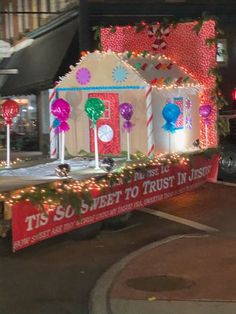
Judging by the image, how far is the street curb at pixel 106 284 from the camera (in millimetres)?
5788

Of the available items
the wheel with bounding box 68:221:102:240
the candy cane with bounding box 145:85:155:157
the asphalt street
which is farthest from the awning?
the wheel with bounding box 68:221:102:240

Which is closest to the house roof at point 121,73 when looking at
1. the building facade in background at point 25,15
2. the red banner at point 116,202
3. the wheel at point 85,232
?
the red banner at point 116,202

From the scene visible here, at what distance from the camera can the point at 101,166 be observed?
9453mm

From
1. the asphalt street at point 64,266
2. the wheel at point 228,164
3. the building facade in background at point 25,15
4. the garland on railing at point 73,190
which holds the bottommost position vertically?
the asphalt street at point 64,266

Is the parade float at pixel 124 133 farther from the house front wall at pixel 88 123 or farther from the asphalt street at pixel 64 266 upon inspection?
the asphalt street at pixel 64 266

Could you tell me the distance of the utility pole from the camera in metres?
14.8

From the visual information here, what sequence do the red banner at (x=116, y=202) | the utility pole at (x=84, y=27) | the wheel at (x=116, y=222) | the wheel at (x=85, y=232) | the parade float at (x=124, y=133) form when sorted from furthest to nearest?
the utility pole at (x=84, y=27), the wheel at (x=116, y=222), the wheel at (x=85, y=232), the parade float at (x=124, y=133), the red banner at (x=116, y=202)

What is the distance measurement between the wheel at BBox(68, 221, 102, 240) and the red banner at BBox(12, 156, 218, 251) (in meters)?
0.36

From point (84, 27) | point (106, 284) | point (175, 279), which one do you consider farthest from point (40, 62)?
point (175, 279)

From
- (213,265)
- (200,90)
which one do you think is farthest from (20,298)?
(200,90)

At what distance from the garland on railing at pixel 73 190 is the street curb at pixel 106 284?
91cm

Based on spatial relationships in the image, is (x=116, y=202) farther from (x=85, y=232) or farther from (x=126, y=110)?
(x=126, y=110)

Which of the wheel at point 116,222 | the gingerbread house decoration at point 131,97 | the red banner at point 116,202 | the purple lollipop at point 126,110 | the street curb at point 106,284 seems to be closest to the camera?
the street curb at point 106,284

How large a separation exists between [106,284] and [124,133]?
4937mm
